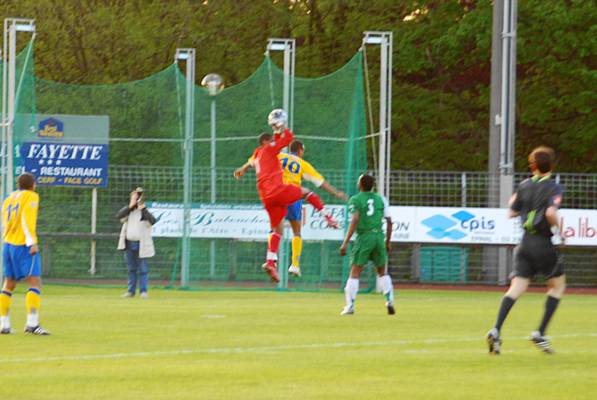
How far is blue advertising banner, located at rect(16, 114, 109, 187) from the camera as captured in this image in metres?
29.3

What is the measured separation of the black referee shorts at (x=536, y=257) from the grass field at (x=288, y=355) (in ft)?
2.57

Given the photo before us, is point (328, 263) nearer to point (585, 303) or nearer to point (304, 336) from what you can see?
point (585, 303)

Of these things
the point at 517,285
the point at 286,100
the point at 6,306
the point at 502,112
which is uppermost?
the point at 502,112

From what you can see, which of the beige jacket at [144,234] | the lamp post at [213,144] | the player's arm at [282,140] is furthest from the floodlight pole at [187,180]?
the player's arm at [282,140]

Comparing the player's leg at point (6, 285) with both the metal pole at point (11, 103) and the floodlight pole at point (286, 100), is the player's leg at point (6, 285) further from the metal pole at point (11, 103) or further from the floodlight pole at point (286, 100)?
the floodlight pole at point (286, 100)

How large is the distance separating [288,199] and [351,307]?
1749 millimetres

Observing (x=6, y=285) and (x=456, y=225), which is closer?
(x=6, y=285)

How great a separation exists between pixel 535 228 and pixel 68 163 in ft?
58.3

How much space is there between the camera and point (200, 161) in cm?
2994

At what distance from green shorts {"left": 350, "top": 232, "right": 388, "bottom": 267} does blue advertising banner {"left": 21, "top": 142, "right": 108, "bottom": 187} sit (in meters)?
10.8

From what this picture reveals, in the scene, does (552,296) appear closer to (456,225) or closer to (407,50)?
(456,225)

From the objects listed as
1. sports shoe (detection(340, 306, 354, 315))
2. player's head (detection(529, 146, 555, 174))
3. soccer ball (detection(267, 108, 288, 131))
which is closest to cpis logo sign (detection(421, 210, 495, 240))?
sports shoe (detection(340, 306, 354, 315))

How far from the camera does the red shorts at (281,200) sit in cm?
2047

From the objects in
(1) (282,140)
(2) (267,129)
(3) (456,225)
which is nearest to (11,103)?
(2) (267,129)
